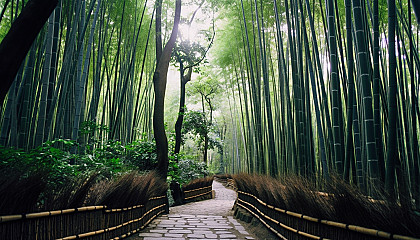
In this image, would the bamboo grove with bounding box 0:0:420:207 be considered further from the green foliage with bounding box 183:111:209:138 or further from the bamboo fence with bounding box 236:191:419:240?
the green foliage with bounding box 183:111:209:138

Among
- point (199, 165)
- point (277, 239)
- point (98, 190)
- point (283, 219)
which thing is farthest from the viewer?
point (199, 165)

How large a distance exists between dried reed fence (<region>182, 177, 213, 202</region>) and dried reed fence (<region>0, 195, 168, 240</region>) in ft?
15.3

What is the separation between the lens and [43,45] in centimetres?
351

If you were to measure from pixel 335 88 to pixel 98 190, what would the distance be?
6.43 feet

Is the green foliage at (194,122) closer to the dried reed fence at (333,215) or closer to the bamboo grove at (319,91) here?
Result: the bamboo grove at (319,91)

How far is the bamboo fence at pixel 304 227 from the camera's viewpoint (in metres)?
1.50

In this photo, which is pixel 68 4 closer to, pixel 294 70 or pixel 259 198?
pixel 294 70

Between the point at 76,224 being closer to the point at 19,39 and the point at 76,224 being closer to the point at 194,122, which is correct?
the point at 19,39

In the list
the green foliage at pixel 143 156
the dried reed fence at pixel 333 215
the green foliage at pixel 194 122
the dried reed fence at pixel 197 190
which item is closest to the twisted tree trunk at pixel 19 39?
the dried reed fence at pixel 333 215

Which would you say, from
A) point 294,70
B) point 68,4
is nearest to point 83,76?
point 68,4

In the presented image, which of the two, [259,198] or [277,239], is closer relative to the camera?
[277,239]

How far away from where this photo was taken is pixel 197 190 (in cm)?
888

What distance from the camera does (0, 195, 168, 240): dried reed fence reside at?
1.53 metres

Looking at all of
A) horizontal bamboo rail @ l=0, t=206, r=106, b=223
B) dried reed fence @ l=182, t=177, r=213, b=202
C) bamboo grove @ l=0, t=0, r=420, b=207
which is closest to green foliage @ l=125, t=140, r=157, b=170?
bamboo grove @ l=0, t=0, r=420, b=207
